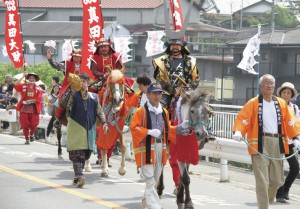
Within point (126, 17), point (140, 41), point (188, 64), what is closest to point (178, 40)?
point (188, 64)

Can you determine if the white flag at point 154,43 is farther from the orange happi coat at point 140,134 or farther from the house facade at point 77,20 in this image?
the house facade at point 77,20

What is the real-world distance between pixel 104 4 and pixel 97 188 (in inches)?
2932

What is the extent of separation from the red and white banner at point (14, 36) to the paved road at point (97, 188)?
900cm

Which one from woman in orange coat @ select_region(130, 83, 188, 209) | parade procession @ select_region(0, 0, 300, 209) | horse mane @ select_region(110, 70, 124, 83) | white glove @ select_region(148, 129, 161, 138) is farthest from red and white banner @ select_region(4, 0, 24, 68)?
white glove @ select_region(148, 129, 161, 138)

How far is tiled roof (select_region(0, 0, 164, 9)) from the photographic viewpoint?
278 ft

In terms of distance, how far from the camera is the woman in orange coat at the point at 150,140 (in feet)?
34.8

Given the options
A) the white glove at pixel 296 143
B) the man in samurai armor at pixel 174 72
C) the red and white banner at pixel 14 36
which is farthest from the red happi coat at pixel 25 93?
the white glove at pixel 296 143

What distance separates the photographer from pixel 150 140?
35.4ft

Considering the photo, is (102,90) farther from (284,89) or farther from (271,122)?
(271,122)

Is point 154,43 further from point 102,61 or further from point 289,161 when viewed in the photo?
point 289,161

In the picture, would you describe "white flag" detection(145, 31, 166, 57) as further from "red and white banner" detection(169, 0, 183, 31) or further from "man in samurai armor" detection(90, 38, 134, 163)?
"man in samurai armor" detection(90, 38, 134, 163)

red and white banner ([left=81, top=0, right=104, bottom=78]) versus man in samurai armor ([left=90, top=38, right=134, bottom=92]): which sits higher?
red and white banner ([left=81, top=0, right=104, bottom=78])

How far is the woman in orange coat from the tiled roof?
73.2m

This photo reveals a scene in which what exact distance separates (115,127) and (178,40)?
3.05 m
